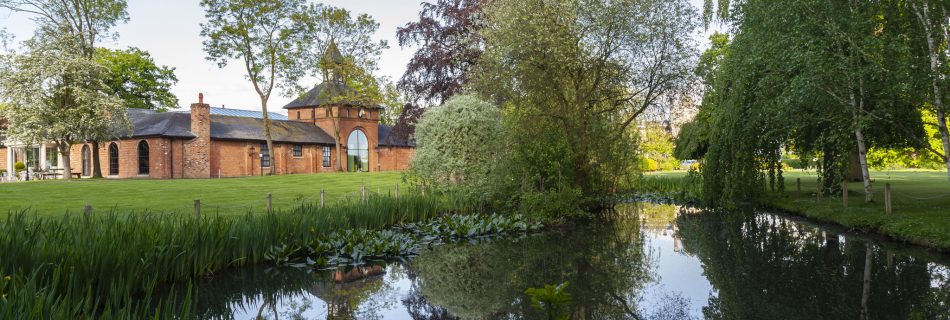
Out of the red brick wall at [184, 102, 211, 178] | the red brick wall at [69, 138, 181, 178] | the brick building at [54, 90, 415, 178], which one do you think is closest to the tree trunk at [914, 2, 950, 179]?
the brick building at [54, 90, 415, 178]

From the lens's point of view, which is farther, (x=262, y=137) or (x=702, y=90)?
(x=262, y=137)

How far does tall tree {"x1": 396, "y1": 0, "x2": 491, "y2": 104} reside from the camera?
2645 cm

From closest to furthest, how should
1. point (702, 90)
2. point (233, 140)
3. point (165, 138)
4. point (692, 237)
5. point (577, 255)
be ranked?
point (577, 255), point (692, 237), point (702, 90), point (165, 138), point (233, 140)

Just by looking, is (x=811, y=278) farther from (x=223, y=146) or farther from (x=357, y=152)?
(x=357, y=152)

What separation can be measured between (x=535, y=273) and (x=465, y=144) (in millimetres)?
6974

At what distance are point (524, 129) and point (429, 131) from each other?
8.28ft

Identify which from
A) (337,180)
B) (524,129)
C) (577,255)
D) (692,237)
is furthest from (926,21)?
(337,180)

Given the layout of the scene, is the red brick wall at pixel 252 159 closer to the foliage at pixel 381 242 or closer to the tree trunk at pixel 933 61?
the foliage at pixel 381 242

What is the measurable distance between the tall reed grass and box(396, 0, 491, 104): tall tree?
51.5 feet

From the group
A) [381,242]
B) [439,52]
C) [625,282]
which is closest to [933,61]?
[625,282]

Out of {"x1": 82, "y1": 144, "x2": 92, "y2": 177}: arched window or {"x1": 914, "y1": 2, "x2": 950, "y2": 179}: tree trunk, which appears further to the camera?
{"x1": 82, "y1": 144, "x2": 92, "y2": 177}: arched window

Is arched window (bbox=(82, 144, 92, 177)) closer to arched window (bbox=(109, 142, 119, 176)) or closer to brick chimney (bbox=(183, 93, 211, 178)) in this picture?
arched window (bbox=(109, 142, 119, 176))

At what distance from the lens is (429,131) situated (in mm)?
15633

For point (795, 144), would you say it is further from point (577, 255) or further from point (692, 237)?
point (577, 255)
